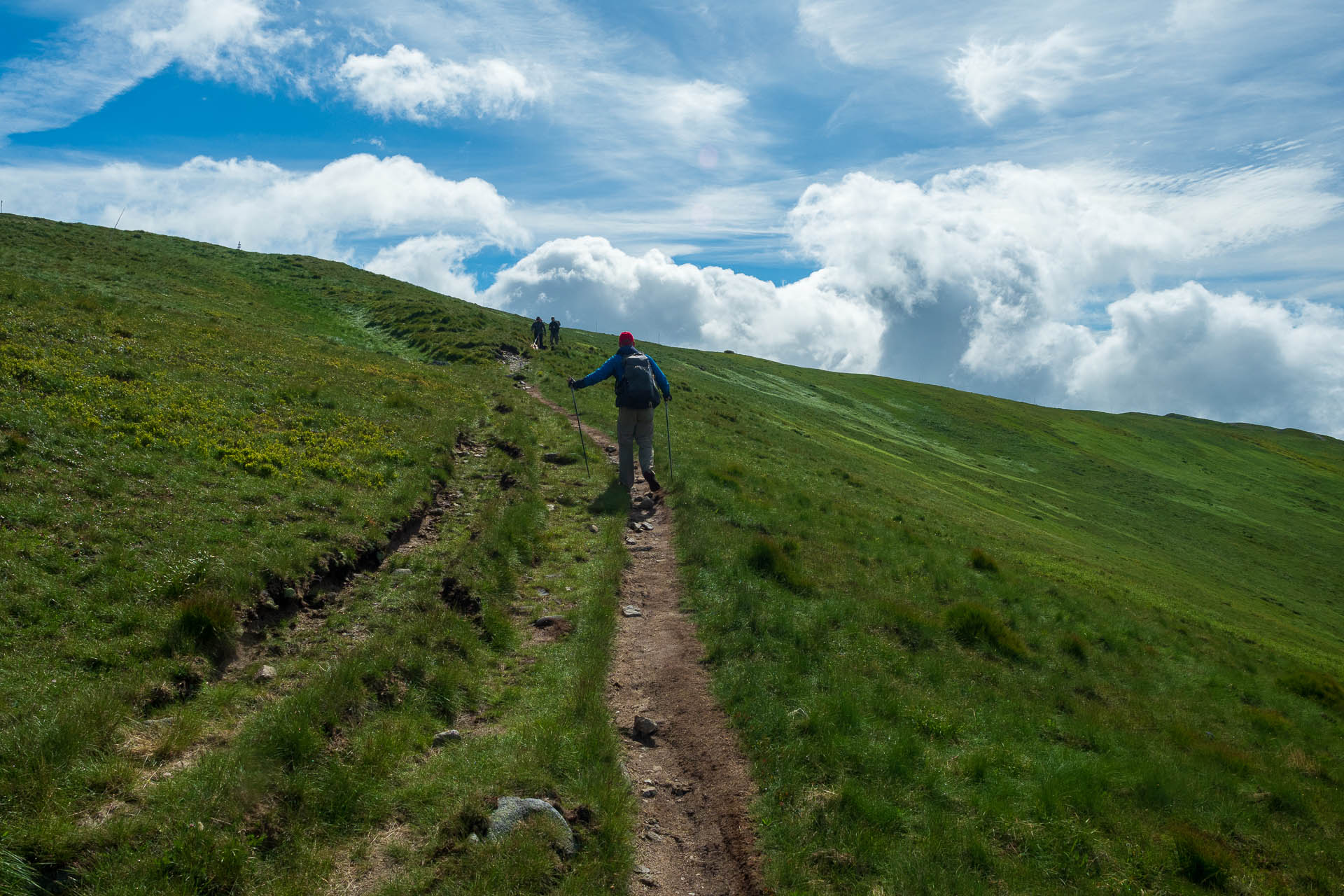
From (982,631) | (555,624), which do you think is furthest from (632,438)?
(982,631)

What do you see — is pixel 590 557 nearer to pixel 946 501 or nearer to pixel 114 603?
pixel 114 603

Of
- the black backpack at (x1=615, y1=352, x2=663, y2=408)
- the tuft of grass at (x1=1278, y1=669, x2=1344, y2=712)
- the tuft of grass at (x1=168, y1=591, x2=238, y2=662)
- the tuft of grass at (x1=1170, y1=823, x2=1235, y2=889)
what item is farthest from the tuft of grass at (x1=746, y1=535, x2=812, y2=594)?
the tuft of grass at (x1=1278, y1=669, x2=1344, y2=712)

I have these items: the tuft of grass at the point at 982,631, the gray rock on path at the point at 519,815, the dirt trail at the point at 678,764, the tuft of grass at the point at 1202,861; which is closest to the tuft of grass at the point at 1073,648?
the tuft of grass at the point at 982,631

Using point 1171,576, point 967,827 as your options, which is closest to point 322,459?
point 967,827

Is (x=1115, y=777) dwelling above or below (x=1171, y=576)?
above

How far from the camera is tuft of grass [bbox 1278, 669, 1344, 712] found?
20031 mm

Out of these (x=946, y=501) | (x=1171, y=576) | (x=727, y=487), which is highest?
(x=727, y=487)

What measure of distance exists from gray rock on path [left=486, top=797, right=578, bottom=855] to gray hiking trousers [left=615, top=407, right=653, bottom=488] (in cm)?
1259

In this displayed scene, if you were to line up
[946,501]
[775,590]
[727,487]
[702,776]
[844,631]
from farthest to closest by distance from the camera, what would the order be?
[946,501] < [727,487] < [775,590] < [844,631] < [702,776]

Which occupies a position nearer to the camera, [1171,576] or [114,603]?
[114,603]

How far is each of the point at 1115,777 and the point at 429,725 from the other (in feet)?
30.5

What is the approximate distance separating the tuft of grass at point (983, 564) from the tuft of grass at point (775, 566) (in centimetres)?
855

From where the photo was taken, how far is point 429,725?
8.10 m

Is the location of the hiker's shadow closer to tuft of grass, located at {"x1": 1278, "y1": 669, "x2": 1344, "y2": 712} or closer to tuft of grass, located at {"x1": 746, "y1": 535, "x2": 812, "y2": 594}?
tuft of grass, located at {"x1": 746, "y1": 535, "x2": 812, "y2": 594}
